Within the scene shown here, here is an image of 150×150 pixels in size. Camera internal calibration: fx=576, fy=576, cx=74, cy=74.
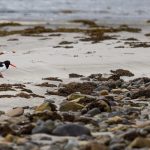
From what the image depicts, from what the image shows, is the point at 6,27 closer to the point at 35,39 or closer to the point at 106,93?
the point at 35,39

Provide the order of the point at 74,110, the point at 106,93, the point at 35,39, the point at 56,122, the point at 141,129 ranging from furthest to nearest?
the point at 35,39 → the point at 106,93 → the point at 74,110 → the point at 56,122 → the point at 141,129

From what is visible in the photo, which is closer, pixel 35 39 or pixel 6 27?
pixel 35 39

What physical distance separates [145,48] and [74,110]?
12296 millimetres

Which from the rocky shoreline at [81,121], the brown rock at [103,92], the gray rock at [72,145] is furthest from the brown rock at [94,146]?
Answer: the brown rock at [103,92]

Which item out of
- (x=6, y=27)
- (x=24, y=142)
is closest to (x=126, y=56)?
(x=24, y=142)

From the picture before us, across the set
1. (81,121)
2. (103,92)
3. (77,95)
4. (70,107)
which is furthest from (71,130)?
(103,92)

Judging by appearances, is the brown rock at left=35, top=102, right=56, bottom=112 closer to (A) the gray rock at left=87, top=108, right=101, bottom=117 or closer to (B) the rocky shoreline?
(B) the rocky shoreline

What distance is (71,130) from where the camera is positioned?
29.9 feet

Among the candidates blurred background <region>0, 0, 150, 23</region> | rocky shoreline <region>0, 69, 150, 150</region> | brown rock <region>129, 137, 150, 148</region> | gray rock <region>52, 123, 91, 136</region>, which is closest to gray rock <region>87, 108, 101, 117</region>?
rocky shoreline <region>0, 69, 150, 150</region>

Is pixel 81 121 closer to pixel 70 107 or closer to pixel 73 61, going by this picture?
pixel 70 107

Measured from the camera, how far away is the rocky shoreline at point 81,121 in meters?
8.43

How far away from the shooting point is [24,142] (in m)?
8.62

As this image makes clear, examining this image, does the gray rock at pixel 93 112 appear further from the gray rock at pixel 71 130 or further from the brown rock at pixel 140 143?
the brown rock at pixel 140 143

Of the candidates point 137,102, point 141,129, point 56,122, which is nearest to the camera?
point 141,129
